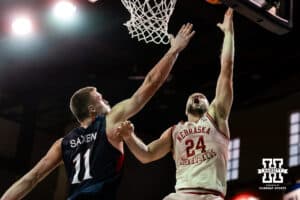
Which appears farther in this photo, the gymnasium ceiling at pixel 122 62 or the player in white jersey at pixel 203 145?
the gymnasium ceiling at pixel 122 62

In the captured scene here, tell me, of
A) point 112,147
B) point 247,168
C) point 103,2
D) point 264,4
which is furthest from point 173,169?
point 112,147

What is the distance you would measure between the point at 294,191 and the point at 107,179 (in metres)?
8.40

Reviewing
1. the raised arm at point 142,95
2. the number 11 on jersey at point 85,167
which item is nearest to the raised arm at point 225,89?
the raised arm at point 142,95

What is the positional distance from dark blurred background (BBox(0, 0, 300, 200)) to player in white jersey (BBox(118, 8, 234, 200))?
4268 mm

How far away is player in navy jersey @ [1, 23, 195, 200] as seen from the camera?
4.48m

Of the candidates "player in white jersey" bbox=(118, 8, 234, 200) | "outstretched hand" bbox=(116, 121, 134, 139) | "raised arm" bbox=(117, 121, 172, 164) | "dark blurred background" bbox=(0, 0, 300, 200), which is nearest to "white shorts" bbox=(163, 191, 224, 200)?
"player in white jersey" bbox=(118, 8, 234, 200)

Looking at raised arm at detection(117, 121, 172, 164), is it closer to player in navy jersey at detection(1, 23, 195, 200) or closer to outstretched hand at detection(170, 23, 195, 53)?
player in navy jersey at detection(1, 23, 195, 200)

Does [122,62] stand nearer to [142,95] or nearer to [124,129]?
[142,95]

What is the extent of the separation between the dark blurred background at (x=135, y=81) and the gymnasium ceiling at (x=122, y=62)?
2 centimetres

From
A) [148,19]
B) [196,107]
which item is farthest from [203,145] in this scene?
[148,19]

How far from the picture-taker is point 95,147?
457 cm

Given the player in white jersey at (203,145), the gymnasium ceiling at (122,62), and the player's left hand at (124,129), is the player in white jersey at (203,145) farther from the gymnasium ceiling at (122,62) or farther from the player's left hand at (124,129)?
the gymnasium ceiling at (122,62)

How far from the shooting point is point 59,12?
9609mm

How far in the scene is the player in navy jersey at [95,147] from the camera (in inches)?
176
